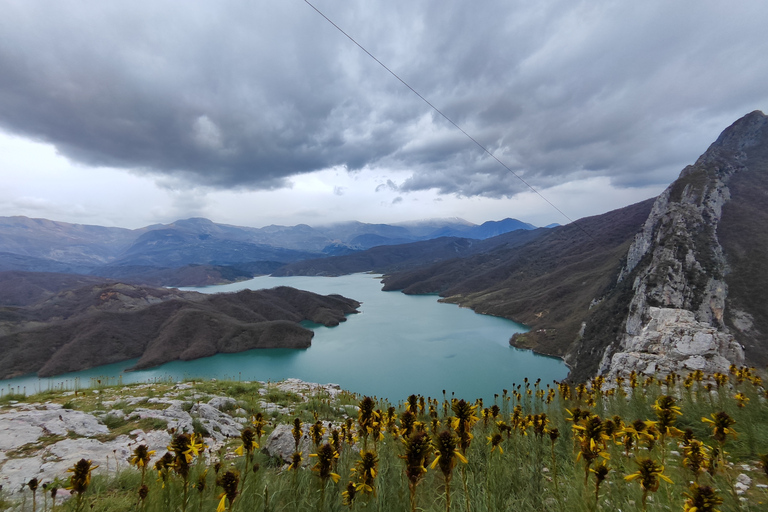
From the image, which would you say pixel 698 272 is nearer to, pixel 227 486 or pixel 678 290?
pixel 678 290

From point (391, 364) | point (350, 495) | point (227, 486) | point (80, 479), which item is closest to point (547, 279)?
point (391, 364)

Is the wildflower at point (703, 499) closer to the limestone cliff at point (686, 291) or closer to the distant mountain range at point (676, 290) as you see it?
the distant mountain range at point (676, 290)

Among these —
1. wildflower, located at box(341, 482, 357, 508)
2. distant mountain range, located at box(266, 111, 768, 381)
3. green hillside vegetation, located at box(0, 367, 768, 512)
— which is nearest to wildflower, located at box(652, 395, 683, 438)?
→ green hillside vegetation, located at box(0, 367, 768, 512)

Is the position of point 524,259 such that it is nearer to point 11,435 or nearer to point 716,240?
point 716,240

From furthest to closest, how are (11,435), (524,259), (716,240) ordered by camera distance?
(524,259) → (716,240) → (11,435)

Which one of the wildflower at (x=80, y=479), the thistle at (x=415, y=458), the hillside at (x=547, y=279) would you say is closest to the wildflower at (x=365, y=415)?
the thistle at (x=415, y=458)

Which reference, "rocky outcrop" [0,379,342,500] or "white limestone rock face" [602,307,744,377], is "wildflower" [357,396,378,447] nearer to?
"rocky outcrop" [0,379,342,500]

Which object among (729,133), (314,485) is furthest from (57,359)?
(729,133)
